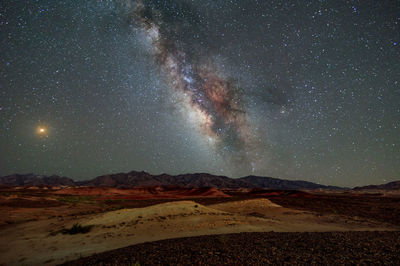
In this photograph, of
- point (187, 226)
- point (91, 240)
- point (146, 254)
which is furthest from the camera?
point (187, 226)

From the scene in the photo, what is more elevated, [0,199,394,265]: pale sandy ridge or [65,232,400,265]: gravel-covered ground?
[65,232,400,265]: gravel-covered ground

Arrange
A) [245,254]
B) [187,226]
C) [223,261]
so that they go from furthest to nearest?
[187,226]
[245,254]
[223,261]

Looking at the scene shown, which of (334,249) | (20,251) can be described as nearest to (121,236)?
(20,251)

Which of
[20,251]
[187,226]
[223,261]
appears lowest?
[20,251]

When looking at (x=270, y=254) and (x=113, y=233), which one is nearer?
(x=270, y=254)

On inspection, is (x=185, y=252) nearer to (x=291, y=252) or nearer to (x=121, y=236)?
(x=291, y=252)

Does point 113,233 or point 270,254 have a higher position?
point 270,254

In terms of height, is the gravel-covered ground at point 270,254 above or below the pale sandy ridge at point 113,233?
above

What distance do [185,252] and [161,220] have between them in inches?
438

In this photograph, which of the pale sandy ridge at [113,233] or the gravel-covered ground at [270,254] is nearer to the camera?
the gravel-covered ground at [270,254]

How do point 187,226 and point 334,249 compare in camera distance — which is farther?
point 187,226

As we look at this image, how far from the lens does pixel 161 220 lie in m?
18.2

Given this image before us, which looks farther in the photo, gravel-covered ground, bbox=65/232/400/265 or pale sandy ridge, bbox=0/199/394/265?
pale sandy ridge, bbox=0/199/394/265

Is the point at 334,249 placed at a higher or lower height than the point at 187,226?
higher
